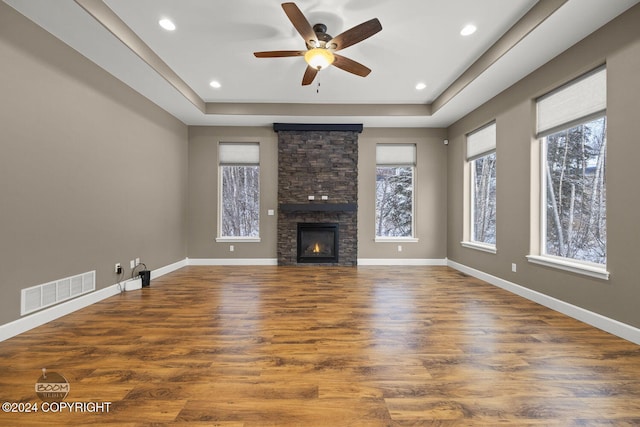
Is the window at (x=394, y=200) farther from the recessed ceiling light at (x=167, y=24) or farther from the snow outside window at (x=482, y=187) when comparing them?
the recessed ceiling light at (x=167, y=24)

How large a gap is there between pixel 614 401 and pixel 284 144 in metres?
5.36

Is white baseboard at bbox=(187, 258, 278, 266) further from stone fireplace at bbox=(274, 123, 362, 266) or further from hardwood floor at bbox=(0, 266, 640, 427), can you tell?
hardwood floor at bbox=(0, 266, 640, 427)

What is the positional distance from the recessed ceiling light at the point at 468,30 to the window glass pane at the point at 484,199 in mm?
1990

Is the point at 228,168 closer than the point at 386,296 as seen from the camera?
No

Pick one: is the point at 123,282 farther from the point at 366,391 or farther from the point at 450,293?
the point at 450,293

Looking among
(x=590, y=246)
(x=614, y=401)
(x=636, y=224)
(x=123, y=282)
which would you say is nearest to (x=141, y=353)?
(x=123, y=282)

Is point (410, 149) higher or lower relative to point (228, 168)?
higher

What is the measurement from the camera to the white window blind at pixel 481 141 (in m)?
4.43

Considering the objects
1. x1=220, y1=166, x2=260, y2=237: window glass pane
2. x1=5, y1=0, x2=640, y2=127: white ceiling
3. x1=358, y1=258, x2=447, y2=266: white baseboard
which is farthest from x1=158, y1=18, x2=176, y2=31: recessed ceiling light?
x1=358, y1=258, x2=447, y2=266: white baseboard

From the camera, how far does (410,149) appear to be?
19.4 feet

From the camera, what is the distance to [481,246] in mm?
4613

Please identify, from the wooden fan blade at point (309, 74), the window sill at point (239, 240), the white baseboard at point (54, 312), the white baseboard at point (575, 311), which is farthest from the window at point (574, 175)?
the white baseboard at point (54, 312)

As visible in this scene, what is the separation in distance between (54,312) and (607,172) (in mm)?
5461

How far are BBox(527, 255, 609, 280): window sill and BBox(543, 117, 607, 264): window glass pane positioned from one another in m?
0.11
